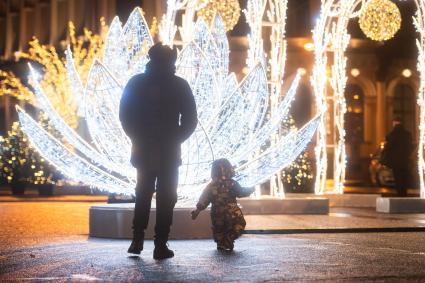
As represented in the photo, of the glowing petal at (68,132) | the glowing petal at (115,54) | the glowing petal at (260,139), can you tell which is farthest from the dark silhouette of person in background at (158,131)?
the glowing petal at (260,139)

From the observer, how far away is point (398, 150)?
71.9 ft

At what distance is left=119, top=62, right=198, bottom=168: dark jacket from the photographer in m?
10.0

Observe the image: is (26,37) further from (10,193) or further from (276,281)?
(276,281)

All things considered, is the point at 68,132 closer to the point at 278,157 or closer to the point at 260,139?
the point at 260,139

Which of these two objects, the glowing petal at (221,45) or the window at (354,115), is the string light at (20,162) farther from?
the window at (354,115)

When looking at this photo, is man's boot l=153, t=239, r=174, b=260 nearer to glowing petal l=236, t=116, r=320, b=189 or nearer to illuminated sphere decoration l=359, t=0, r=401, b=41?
glowing petal l=236, t=116, r=320, b=189

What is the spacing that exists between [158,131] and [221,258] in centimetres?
145

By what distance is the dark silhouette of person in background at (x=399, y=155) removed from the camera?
2183 cm

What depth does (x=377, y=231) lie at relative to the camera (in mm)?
14867

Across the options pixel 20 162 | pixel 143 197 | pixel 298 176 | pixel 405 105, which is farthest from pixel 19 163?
pixel 405 105

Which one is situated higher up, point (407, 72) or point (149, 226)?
point (407, 72)

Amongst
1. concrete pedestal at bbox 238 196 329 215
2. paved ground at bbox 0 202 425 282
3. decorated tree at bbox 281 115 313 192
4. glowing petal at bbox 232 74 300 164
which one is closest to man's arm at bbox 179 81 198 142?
paved ground at bbox 0 202 425 282

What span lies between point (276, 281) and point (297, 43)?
3710 cm

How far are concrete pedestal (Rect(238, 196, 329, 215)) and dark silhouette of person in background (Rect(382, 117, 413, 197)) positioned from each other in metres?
3.70
